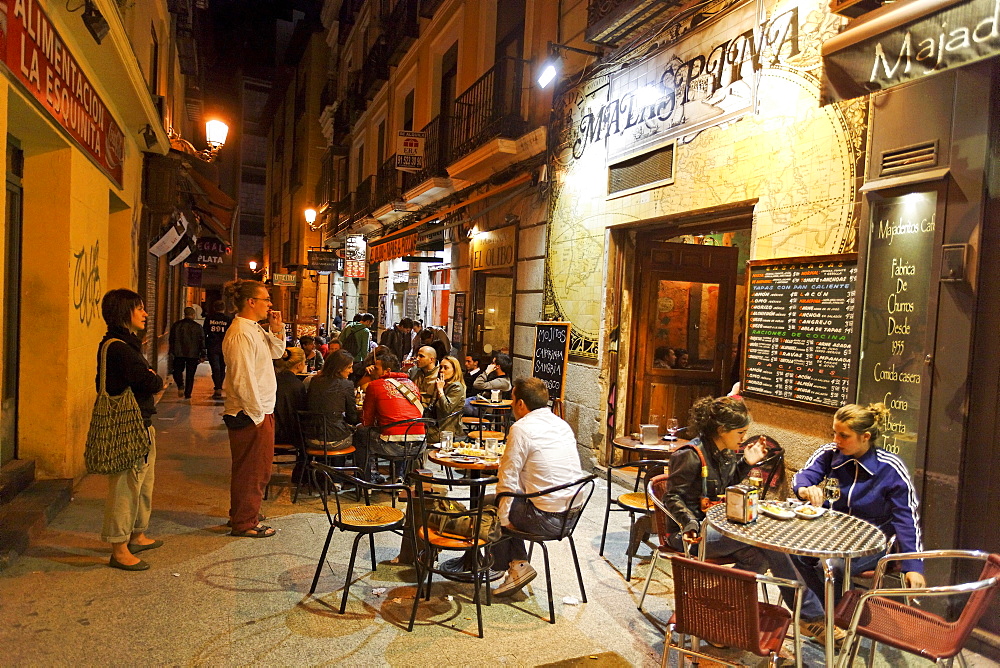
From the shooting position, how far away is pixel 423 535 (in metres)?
4.07

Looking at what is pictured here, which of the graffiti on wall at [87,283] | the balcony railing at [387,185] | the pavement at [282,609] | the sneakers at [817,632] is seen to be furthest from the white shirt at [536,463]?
the balcony railing at [387,185]

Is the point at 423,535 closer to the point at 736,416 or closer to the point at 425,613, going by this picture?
the point at 425,613

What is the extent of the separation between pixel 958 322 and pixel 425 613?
145 inches

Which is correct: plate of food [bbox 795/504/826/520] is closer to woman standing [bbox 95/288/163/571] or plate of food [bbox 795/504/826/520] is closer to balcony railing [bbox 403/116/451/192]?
woman standing [bbox 95/288/163/571]

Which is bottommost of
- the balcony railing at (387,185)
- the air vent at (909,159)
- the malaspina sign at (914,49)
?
the air vent at (909,159)

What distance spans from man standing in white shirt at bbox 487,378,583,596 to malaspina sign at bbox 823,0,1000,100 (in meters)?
2.63

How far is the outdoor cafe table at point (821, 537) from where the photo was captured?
3.05m

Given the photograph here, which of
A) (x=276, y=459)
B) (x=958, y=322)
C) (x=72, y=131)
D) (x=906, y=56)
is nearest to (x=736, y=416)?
(x=958, y=322)

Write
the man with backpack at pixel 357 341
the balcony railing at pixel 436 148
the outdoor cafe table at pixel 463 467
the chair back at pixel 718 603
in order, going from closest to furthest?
the chair back at pixel 718 603 < the outdoor cafe table at pixel 463 467 < the man with backpack at pixel 357 341 < the balcony railing at pixel 436 148

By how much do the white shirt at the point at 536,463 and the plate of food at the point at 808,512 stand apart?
1.24m

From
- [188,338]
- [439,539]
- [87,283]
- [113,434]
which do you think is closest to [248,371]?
[113,434]

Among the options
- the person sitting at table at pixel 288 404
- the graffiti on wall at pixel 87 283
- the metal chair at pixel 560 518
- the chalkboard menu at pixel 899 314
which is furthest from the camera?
the person sitting at table at pixel 288 404

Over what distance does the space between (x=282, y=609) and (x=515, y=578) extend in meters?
1.47

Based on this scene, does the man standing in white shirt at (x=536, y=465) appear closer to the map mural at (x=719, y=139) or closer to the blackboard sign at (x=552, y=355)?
the map mural at (x=719, y=139)
